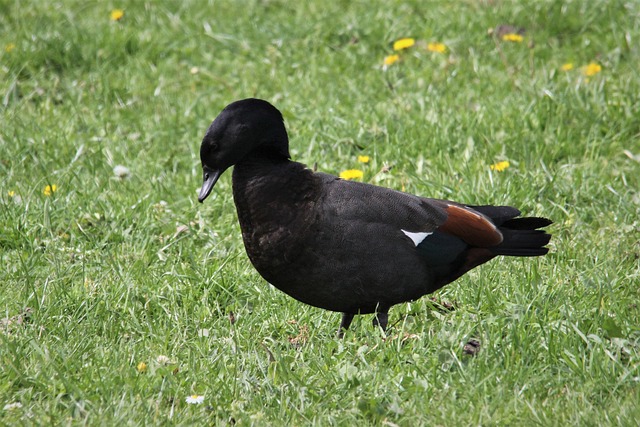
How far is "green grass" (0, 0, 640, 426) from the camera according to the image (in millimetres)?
3684

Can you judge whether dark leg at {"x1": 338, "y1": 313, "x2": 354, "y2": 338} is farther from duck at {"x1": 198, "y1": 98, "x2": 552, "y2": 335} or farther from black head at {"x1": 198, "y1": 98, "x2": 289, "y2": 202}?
black head at {"x1": 198, "y1": 98, "x2": 289, "y2": 202}

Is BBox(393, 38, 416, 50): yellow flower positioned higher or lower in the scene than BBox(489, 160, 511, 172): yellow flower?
higher

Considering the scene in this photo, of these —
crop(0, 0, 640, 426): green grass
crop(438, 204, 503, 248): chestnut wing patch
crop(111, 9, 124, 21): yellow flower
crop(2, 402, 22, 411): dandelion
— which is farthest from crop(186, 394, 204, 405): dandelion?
crop(111, 9, 124, 21): yellow flower

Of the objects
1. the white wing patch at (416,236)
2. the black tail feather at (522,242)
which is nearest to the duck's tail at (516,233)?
the black tail feather at (522,242)

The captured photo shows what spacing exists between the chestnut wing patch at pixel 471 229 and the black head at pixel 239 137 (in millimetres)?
810

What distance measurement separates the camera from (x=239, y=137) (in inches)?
161

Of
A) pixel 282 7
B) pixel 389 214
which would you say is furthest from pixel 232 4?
pixel 389 214

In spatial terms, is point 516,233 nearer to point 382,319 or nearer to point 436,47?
point 382,319

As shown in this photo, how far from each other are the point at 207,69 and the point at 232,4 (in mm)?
1040

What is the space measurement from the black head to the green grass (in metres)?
0.75

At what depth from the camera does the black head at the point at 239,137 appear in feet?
13.4

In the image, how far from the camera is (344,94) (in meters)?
6.73

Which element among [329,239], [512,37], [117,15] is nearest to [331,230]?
[329,239]

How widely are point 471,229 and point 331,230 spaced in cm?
69
